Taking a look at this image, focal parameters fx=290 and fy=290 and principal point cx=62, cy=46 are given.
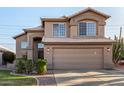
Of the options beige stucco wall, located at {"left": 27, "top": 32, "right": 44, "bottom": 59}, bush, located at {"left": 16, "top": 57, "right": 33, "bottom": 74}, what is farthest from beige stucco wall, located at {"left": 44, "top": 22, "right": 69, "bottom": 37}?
bush, located at {"left": 16, "top": 57, "right": 33, "bottom": 74}

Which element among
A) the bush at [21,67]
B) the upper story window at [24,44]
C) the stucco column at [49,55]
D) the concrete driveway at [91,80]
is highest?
the upper story window at [24,44]

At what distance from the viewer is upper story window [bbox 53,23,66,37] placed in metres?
27.1

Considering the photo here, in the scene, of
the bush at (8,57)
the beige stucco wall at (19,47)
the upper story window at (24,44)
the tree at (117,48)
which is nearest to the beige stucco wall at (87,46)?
the tree at (117,48)

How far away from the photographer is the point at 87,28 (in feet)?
88.1

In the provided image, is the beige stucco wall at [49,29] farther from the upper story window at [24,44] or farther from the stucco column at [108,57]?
the upper story window at [24,44]

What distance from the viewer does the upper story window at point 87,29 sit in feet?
87.9

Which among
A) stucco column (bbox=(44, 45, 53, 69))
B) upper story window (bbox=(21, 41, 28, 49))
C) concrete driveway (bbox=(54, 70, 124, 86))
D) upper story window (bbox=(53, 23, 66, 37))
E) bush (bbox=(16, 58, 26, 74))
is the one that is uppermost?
upper story window (bbox=(53, 23, 66, 37))

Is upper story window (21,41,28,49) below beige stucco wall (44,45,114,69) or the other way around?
the other way around

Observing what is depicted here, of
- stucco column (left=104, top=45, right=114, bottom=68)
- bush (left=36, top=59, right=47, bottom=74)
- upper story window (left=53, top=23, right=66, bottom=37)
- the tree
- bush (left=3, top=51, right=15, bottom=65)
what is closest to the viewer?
bush (left=36, top=59, right=47, bottom=74)

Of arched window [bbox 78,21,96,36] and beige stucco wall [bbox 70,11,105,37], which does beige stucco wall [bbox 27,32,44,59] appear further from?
arched window [bbox 78,21,96,36]

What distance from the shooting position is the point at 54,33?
27125 mm
